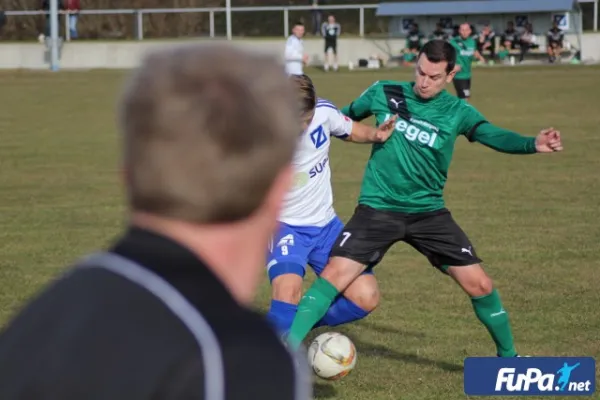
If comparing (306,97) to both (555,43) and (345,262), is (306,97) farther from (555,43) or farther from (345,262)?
(555,43)

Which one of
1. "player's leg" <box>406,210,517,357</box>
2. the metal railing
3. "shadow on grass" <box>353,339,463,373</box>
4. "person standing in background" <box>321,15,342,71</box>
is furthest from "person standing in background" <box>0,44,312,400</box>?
the metal railing

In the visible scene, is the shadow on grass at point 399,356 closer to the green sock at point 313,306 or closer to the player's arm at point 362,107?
the green sock at point 313,306

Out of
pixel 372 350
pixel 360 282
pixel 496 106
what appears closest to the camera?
pixel 360 282

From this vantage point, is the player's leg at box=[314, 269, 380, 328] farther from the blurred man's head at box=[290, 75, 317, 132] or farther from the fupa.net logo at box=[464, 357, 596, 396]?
the blurred man's head at box=[290, 75, 317, 132]

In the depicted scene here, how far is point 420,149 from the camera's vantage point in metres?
6.56

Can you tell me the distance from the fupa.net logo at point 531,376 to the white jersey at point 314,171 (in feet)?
4.05

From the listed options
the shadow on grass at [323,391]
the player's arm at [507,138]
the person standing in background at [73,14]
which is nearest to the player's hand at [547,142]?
the player's arm at [507,138]

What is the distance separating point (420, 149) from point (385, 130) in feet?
0.88

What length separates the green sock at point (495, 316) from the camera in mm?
6506

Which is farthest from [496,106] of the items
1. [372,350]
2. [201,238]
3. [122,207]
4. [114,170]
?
[201,238]

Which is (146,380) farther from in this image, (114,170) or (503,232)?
(114,170)

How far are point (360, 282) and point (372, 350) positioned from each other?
96cm

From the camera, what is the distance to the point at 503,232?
37.2 ft

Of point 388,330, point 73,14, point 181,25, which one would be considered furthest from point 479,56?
point 388,330
